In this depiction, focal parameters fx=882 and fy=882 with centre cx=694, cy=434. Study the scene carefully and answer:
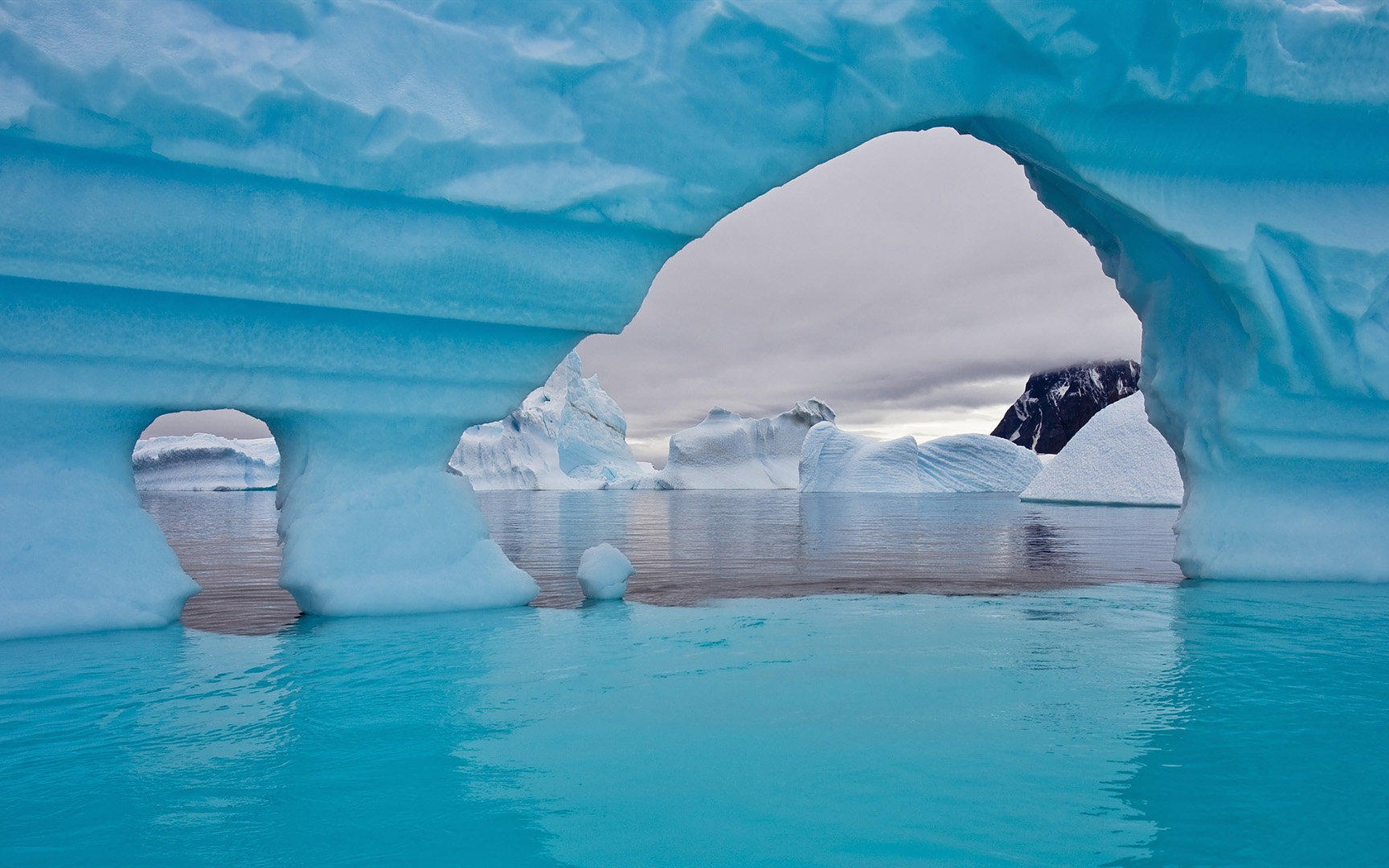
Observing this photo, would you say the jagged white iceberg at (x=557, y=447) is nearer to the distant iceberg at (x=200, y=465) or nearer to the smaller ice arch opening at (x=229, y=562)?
the distant iceberg at (x=200, y=465)

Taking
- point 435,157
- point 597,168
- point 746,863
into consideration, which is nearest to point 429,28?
point 435,157

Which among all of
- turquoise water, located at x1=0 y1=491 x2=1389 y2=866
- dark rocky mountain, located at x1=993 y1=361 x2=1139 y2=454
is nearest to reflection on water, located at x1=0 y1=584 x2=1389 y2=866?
turquoise water, located at x1=0 y1=491 x2=1389 y2=866

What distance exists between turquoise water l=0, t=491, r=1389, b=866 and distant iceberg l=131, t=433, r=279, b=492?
3935 cm

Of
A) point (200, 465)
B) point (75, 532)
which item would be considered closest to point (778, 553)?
point (75, 532)

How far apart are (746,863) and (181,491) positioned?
4509 cm

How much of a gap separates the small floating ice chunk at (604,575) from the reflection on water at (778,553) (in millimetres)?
185

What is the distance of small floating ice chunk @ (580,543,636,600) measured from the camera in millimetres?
5871

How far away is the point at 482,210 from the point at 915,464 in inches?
1031

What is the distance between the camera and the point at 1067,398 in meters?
78.1

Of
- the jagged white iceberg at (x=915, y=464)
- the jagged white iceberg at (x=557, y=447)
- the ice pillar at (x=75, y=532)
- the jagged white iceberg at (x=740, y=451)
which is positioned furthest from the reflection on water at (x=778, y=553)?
the jagged white iceberg at (x=557, y=447)

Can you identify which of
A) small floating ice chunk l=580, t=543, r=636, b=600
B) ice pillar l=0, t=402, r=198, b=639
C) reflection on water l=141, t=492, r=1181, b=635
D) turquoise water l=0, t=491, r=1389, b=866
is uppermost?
ice pillar l=0, t=402, r=198, b=639

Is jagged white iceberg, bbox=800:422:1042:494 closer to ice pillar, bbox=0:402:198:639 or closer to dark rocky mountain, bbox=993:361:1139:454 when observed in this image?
ice pillar, bbox=0:402:198:639

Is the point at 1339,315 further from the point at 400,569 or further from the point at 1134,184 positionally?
the point at 400,569

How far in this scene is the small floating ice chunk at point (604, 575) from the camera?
19.3 feet
